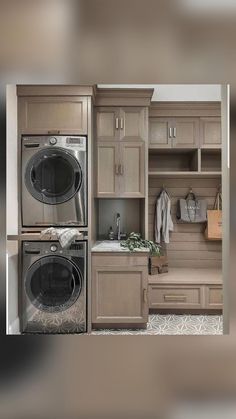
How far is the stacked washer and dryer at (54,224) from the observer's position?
2174mm

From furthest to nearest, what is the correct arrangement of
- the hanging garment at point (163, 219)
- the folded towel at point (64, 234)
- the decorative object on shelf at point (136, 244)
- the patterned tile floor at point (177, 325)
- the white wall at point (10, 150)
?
the hanging garment at point (163, 219) → the decorative object on shelf at point (136, 244) → the patterned tile floor at point (177, 325) → the folded towel at point (64, 234) → the white wall at point (10, 150)

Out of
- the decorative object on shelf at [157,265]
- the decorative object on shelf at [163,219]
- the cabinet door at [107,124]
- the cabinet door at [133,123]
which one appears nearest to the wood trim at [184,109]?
the cabinet door at [133,123]

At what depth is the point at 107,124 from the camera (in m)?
2.54

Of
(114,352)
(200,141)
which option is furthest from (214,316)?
(114,352)

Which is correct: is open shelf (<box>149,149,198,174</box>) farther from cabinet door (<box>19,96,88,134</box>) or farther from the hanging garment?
cabinet door (<box>19,96,88,134</box>)

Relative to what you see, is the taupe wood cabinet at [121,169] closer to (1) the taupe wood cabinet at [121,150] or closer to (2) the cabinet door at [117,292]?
(1) the taupe wood cabinet at [121,150]

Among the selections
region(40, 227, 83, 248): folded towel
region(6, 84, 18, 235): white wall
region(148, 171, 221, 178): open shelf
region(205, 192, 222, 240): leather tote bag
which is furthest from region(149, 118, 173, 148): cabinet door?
region(6, 84, 18, 235): white wall

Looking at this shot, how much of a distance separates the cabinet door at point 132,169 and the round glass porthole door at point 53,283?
0.73 m

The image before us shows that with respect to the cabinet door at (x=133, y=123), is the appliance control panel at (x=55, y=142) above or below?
below

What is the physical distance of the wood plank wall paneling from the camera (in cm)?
296

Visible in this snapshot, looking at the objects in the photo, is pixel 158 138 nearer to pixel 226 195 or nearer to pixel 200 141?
pixel 200 141

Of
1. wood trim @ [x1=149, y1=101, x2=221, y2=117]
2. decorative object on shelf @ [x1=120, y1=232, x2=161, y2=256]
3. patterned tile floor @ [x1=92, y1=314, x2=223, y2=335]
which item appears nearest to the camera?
patterned tile floor @ [x1=92, y1=314, x2=223, y2=335]

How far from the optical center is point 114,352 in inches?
14.5

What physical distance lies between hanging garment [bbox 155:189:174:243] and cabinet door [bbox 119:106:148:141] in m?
0.63
